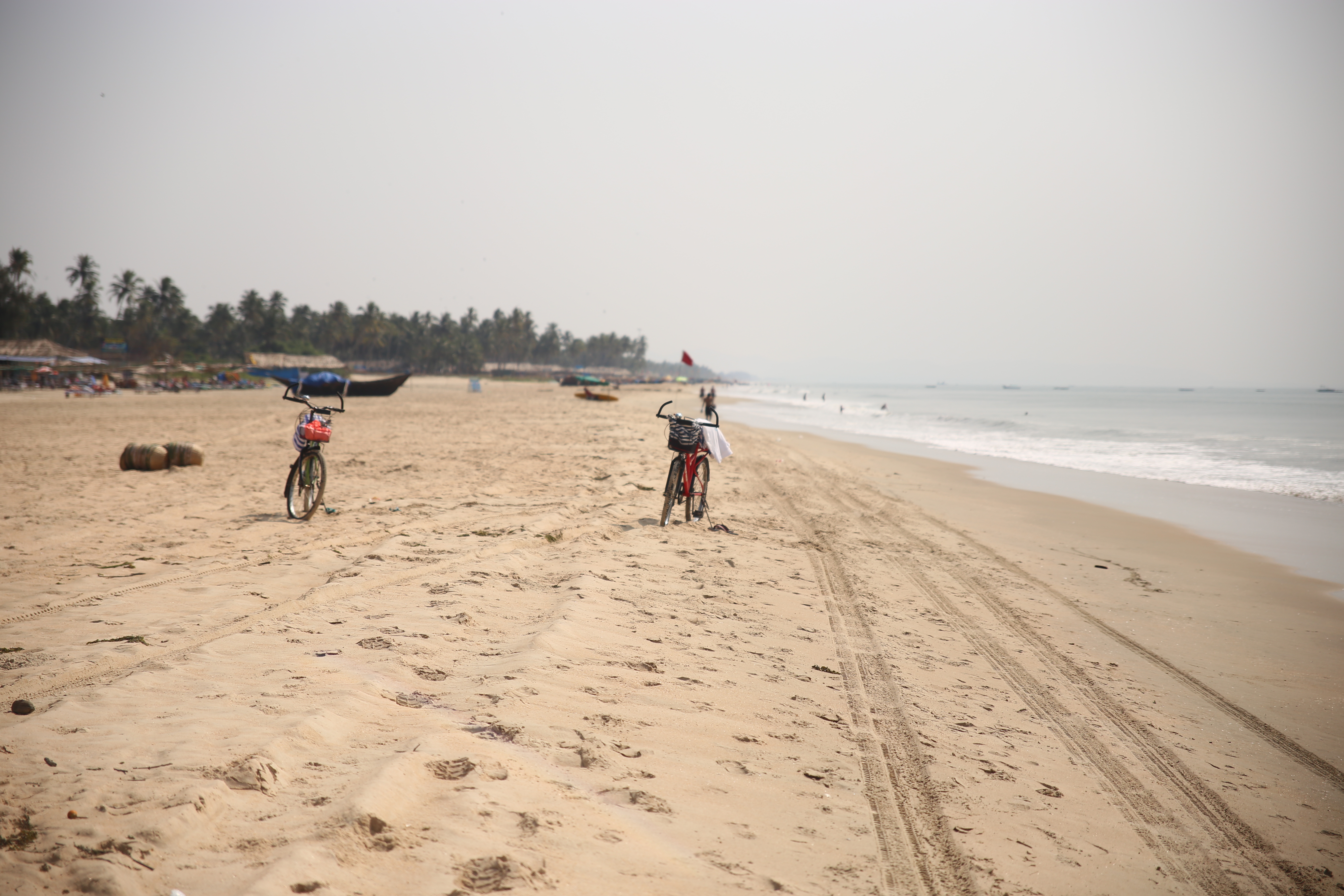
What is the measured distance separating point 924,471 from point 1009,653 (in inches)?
518

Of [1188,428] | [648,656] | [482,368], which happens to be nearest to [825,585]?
[648,656]

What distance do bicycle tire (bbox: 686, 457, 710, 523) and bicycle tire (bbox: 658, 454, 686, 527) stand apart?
8.5 inches

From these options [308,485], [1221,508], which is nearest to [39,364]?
[308,485]

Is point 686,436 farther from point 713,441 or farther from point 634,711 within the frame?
point 634,711

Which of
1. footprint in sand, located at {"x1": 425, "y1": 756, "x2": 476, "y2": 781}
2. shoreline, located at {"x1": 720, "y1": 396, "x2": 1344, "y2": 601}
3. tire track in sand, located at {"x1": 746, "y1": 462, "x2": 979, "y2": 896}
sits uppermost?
shoreline, located at {"x1": 720, "y1": 396, "x2": 1344, "y2": 601}

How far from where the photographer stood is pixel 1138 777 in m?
3.60

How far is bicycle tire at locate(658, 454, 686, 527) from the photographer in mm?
8383

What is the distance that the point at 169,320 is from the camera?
4085 inches

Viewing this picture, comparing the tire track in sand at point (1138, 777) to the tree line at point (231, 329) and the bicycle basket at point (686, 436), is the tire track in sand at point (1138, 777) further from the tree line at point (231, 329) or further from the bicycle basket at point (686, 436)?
the tree line at point (231, 329)

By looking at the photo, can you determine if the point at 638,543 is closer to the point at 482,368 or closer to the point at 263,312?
the point at 263,312

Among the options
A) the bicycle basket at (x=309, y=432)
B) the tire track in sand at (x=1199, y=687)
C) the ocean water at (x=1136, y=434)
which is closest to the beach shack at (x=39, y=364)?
the ocean water at (x=1136, y=434)

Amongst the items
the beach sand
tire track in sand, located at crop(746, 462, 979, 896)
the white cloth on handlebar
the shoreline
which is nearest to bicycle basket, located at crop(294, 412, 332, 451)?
the beach sand

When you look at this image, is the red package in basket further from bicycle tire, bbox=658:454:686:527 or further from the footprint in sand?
the footprint in sand

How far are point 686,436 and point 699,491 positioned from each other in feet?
2.61
